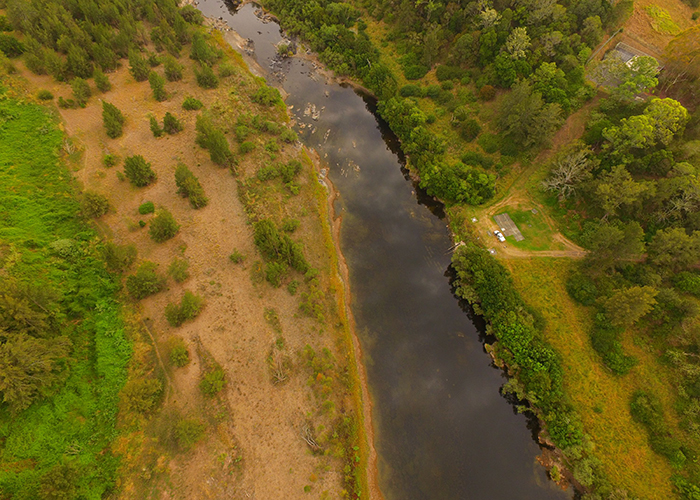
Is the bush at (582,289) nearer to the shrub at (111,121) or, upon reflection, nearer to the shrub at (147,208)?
the shrub at (147,208)

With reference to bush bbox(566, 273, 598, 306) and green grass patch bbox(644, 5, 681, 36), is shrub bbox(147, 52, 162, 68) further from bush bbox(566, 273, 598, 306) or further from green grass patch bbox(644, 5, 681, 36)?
green grass patch bbox(644, 5, 681, 36)

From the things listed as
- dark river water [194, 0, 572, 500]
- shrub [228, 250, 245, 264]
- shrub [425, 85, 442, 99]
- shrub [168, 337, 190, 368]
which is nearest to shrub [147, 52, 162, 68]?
dark river water [194, 0, 572, 500]

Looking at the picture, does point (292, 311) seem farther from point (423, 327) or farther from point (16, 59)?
point (16, 59)

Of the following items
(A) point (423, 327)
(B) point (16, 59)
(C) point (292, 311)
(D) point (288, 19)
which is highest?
(D) point (288, 19)

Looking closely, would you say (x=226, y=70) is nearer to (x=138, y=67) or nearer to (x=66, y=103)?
(x=138, y=67)

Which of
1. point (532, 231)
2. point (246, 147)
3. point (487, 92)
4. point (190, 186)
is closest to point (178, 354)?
point (190, 186)

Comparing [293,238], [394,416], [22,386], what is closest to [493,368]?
[394,416]
